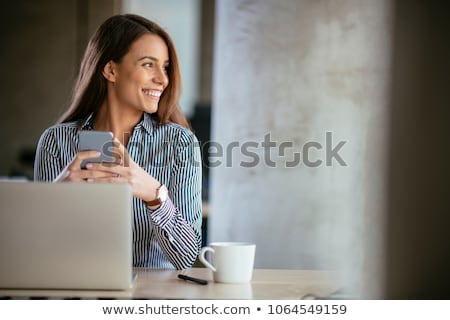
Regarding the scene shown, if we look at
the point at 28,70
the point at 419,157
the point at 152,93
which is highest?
the point at 28,70

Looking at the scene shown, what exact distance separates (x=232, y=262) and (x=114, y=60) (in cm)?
79

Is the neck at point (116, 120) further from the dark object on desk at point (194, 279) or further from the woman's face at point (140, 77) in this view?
the dark object on desk at point (194, 279)

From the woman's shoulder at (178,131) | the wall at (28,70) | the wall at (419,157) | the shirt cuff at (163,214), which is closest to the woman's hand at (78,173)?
the shirt cuff at (163,214)

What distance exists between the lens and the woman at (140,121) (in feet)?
6.08

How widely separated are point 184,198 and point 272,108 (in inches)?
27.1

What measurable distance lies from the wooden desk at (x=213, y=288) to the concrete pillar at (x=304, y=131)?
648mm

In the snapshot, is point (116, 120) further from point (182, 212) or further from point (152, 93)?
point (182, 212)

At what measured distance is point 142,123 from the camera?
1.99 metres

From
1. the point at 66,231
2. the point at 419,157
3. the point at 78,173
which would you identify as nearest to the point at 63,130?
the point at 78,173

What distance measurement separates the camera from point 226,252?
58.3 inches

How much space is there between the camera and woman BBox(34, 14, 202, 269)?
6.08ft

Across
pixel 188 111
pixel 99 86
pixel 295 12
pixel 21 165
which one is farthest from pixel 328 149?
pixel 21 165

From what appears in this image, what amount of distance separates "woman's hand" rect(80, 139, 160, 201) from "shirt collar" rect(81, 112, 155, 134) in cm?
29
